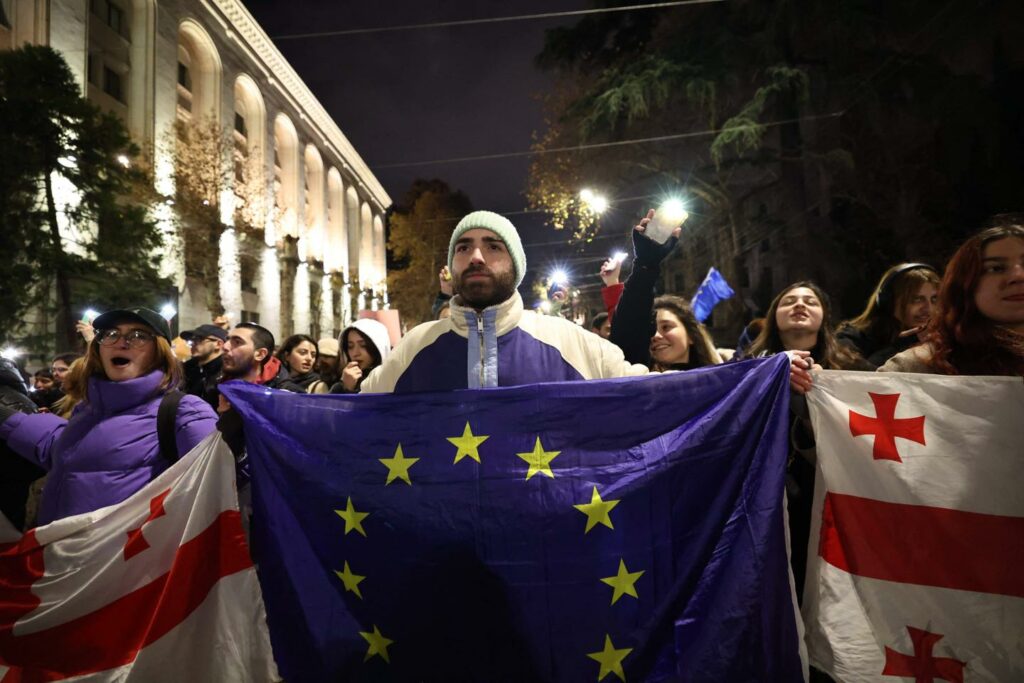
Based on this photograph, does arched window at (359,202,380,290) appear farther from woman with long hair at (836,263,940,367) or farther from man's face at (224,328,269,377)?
woman with long hair at (836,263,940,367)

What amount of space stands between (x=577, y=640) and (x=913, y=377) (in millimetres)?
1741

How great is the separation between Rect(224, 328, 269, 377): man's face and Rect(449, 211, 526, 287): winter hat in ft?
7.67

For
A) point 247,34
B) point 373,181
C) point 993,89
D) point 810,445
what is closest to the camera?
point 810,445

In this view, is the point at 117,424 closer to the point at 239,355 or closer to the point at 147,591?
the point at 147,591

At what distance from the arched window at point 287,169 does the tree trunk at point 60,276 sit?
18.6 meters

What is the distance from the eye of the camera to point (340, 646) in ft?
7.06

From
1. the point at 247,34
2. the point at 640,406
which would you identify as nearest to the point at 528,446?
the point at 640,406

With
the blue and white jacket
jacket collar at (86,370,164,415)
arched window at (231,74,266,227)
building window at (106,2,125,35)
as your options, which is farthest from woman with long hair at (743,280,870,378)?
building window at (106,2,125,35)

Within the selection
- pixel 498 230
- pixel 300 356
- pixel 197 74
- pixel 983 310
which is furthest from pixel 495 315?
pixel 197 74

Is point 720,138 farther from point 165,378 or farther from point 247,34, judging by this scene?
point 247,34

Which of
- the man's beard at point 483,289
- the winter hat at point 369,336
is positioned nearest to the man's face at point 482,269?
the man's beard at point 483,289

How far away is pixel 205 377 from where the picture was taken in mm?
4480

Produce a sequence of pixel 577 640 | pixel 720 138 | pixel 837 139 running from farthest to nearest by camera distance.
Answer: pixel 837 139 < pixel 720 138 < pixel 577 640

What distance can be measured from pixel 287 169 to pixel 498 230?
35627 millimetres
